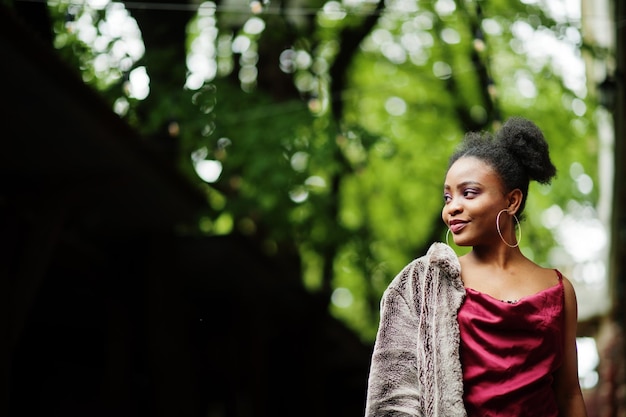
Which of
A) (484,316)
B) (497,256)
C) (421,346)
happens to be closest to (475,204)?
(497,256)

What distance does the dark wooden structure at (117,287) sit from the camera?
6219 mm

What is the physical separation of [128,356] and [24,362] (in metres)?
1.40

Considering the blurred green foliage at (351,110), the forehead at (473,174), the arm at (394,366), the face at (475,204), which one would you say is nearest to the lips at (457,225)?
the face at (475,204)

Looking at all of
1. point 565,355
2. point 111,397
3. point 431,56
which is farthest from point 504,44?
point 565,355

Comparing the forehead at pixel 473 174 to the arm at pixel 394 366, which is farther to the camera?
the forehead at pixel 473 174

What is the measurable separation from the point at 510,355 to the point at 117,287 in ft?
22.9

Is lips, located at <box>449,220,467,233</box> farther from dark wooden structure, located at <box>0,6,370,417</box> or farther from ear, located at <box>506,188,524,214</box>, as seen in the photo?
dark wooden structure, located at <box>0,6,370,417</box>

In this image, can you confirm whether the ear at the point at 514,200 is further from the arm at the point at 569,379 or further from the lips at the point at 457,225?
the arm at the point at 569,379

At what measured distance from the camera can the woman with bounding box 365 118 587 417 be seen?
8.10ft

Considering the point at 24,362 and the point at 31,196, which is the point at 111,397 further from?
the point at 31,196

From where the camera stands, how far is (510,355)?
8.11ft

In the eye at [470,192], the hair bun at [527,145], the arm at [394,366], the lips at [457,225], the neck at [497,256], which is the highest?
the hair bun at [527,145]

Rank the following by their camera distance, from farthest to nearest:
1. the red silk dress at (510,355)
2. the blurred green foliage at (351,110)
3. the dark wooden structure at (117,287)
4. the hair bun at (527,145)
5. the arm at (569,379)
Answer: the blurred green foliage at (351,110)
the dark wooden structure at (117,287)
the hair bun at (527,145)
the arm at (569,379)
the red silk dress at (510,355)

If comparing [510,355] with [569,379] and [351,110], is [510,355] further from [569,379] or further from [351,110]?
[351,110]
